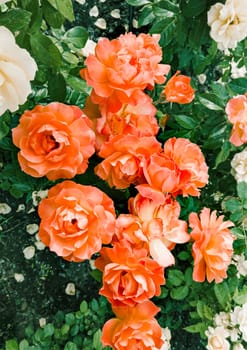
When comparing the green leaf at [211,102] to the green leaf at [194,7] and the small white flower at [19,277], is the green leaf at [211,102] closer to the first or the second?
the green leaf at [194,7]

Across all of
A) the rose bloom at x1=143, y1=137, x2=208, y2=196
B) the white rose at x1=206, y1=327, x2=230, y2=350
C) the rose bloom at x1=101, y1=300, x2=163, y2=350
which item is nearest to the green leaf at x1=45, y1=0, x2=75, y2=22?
the rose bloom at x1=143, y1=137, x2=208, y2=196

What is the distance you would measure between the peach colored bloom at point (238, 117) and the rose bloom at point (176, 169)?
15 cm

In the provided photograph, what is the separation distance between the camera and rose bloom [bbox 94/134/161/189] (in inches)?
42.6

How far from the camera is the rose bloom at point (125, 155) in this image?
1.08 meters

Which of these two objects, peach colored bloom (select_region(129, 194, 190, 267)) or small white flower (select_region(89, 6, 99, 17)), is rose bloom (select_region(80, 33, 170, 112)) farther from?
small white flower (select_region(89, 6, 99, 17))

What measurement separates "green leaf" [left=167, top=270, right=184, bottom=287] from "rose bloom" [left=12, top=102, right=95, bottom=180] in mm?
396

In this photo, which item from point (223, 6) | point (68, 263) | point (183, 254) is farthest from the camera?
point (68, 263)

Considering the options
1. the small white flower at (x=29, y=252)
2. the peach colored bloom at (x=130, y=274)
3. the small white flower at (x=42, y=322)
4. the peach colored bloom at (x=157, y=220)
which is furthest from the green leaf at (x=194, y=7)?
the small white flower at (x=42, y=322)

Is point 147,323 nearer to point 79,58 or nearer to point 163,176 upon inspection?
point 163,176

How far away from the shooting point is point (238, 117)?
126 cm

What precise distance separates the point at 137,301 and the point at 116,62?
40cm

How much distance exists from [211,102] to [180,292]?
1.31 ft

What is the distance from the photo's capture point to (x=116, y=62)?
1069mm

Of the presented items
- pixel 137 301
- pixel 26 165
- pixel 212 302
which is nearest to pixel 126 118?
pixel 26 165
